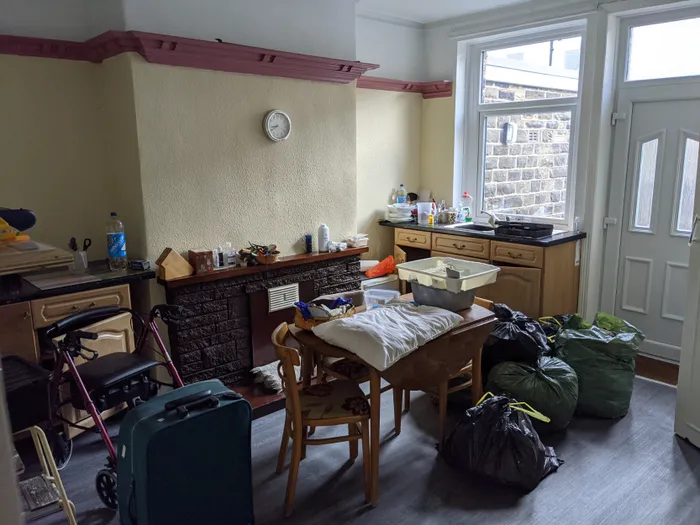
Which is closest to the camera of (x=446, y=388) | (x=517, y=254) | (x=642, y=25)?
(x=446, y=388)

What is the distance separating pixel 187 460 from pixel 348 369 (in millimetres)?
956

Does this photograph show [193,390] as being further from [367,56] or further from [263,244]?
[367,56]

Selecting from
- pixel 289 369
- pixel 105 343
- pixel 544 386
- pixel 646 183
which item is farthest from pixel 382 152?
pixel 289 369

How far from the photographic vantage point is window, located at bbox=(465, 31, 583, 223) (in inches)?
173

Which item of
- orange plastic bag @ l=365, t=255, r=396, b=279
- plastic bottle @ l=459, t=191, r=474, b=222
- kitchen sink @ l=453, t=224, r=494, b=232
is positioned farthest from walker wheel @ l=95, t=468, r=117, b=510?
plastic bottle @ l=459, t=191, r=474, b=222

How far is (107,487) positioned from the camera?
94.8 inches

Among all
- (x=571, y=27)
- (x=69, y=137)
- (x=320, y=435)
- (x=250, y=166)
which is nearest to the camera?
(x=320, y=435)

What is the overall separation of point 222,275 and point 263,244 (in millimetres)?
452

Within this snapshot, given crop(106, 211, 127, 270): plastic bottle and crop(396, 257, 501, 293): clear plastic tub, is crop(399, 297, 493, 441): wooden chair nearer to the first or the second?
crop(396, 257, 501, 293): clear plastic tub

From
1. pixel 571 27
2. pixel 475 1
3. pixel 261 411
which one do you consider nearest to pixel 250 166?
pixel 261 411

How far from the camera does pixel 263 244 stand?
374 centimetres

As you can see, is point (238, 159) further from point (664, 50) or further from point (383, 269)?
point (664, 50)

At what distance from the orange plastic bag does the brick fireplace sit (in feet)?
2.40

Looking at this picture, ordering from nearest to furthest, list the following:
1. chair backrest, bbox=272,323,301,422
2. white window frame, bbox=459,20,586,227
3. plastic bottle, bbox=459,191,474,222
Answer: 1. chair backrest, bbox=272,323,301,422
2. white window frame, bbox=459,20,586,227
3. plastic bottle, bbox=459,191,474,222
